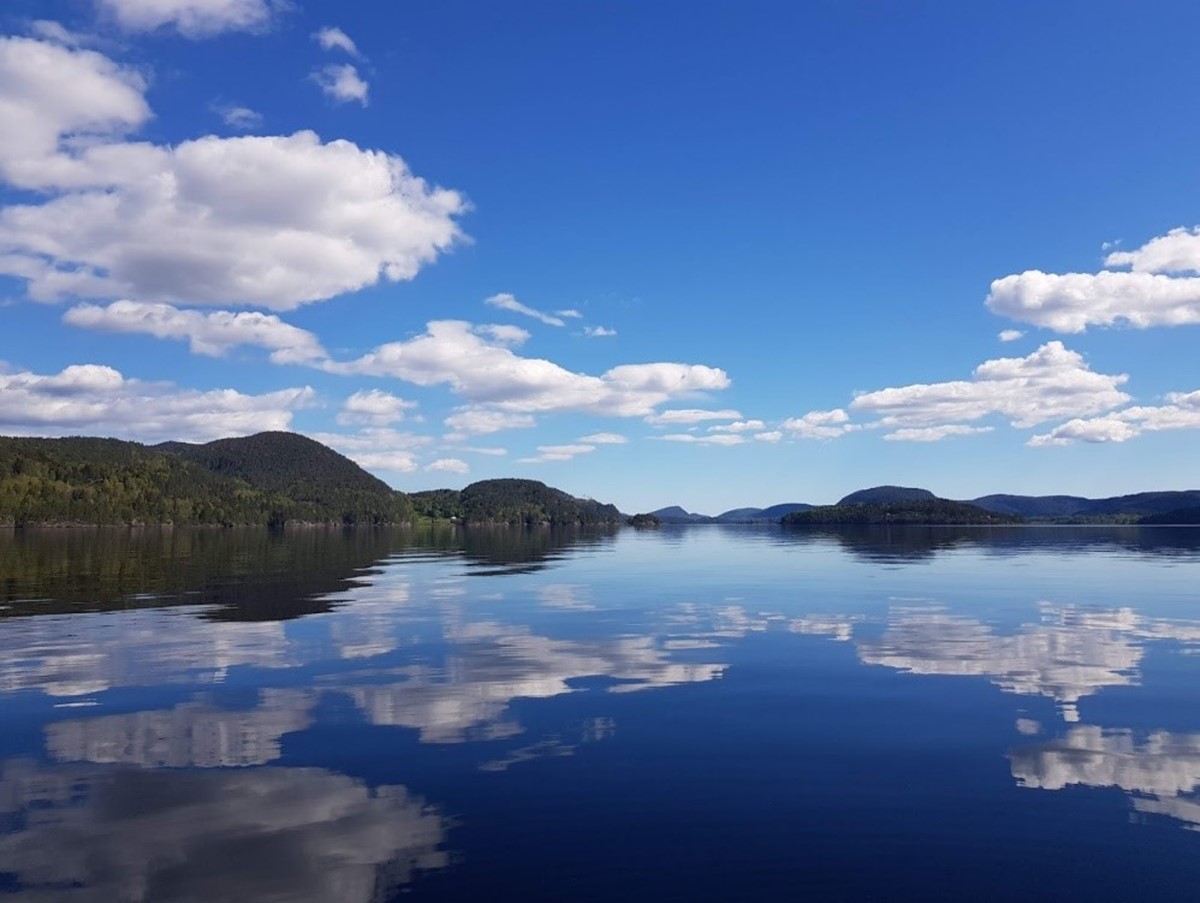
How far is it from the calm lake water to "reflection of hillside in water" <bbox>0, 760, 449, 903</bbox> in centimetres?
7

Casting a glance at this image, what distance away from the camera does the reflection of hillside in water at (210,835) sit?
13.2 meters

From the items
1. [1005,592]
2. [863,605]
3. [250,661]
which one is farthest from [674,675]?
[1005,592]

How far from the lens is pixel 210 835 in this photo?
49.9 ft

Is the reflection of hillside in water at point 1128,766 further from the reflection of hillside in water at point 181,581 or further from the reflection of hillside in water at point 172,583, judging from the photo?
the reflection of hillside in water at point 172,583

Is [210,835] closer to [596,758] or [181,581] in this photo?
[596,758]

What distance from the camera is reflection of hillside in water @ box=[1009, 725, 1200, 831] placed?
17266 millimetres

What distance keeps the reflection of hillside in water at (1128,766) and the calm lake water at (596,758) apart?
0.35 feet

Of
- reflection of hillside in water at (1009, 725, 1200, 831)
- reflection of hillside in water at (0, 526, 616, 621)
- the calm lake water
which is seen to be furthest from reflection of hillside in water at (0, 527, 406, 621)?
reflection of hillside in water at (1009, 725, 1200, 831)

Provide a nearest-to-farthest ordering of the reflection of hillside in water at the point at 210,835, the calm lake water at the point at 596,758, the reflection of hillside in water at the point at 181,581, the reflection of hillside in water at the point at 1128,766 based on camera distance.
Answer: the reflection of hillside in water at the point at 210,835
the calm lake water at the point at 596,758
the reflection of hillside in water at the point at 1128,766
the reflection of hillside in water at the point at 181,581

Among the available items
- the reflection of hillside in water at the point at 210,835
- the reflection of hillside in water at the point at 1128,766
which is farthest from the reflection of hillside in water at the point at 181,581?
the reflection of hillside in water at the point at 1128,766

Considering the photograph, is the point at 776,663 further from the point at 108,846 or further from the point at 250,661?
the point at 108,846

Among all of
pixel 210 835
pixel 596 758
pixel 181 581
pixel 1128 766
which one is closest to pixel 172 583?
pixel 181 581

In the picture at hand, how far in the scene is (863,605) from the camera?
174 ft

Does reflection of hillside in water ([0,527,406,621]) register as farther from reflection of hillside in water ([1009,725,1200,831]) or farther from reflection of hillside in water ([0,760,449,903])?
reflection of hillside in water ([1009,725,1200,831])
